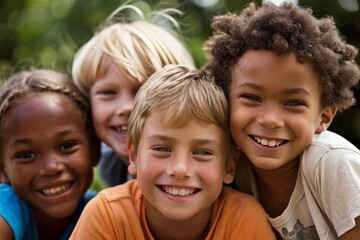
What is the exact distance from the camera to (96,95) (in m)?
2.88

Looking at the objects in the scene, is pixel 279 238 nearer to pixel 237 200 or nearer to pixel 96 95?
pixel 237 200

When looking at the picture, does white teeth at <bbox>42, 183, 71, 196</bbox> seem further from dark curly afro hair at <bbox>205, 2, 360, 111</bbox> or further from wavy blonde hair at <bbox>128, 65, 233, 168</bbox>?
dark curly afro hair at <bbox>205, 2, 360, 111</bbox>

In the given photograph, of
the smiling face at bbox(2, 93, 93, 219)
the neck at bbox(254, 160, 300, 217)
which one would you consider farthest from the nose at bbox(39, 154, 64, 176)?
the neck at bbox(254, 160, 300, 217)

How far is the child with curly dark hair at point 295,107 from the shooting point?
213 centimetres

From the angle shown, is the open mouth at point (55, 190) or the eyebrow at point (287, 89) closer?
the eyebrow at point (287, 89)

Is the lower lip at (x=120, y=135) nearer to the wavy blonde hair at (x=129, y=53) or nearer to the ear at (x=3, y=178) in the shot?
the wavy blonde hair at (x=129, y=53)

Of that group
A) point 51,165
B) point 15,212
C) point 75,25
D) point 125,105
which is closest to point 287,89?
point 125,105

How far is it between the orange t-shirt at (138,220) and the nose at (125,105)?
1.77ft

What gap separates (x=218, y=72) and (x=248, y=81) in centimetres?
20

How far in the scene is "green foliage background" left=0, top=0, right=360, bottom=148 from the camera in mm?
4633

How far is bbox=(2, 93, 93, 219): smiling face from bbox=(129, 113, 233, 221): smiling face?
1.78 feet

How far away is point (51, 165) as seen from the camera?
8.53ft

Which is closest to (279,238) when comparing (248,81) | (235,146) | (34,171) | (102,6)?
(235,146)

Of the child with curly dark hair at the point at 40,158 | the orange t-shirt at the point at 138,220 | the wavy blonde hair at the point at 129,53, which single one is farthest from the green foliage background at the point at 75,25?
the orange t-shirt at the point at 138,220
